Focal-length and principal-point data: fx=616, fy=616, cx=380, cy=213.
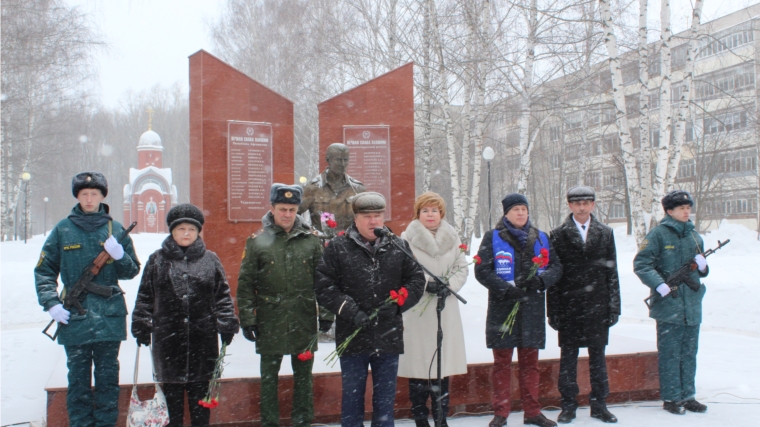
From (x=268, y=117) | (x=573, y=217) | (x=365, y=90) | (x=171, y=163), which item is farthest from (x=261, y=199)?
(x=171, y=163)

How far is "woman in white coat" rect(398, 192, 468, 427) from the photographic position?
4203mm

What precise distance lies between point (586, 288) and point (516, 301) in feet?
2.18

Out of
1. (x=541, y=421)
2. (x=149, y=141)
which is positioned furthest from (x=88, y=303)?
(x=149, y=141)

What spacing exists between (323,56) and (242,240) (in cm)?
1219

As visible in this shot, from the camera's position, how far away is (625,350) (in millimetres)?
5422

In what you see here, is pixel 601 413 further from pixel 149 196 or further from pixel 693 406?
pixel 149 196

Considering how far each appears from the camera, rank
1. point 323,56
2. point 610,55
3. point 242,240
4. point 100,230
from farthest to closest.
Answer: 1. point 323,56
2. point 610,55
3. point 242,240
4. point 100,230

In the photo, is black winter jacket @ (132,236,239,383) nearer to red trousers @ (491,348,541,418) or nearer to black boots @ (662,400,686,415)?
red trousers @ (491,348,541,418)

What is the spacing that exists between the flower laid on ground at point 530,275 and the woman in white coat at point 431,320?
1.05 feet

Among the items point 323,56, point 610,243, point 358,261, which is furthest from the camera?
point 323,56

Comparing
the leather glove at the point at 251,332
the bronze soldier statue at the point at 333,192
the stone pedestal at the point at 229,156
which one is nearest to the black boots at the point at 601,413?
the leather glove at the point at 251,332

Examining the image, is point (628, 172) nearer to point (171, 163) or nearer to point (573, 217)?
point (573, 217)

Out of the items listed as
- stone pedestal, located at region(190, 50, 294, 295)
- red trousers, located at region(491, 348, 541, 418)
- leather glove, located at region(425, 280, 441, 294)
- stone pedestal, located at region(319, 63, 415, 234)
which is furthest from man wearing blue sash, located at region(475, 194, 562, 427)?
stone pedestal, located at region(190, 50, 294, 295)

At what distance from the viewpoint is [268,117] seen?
7.45 metres
